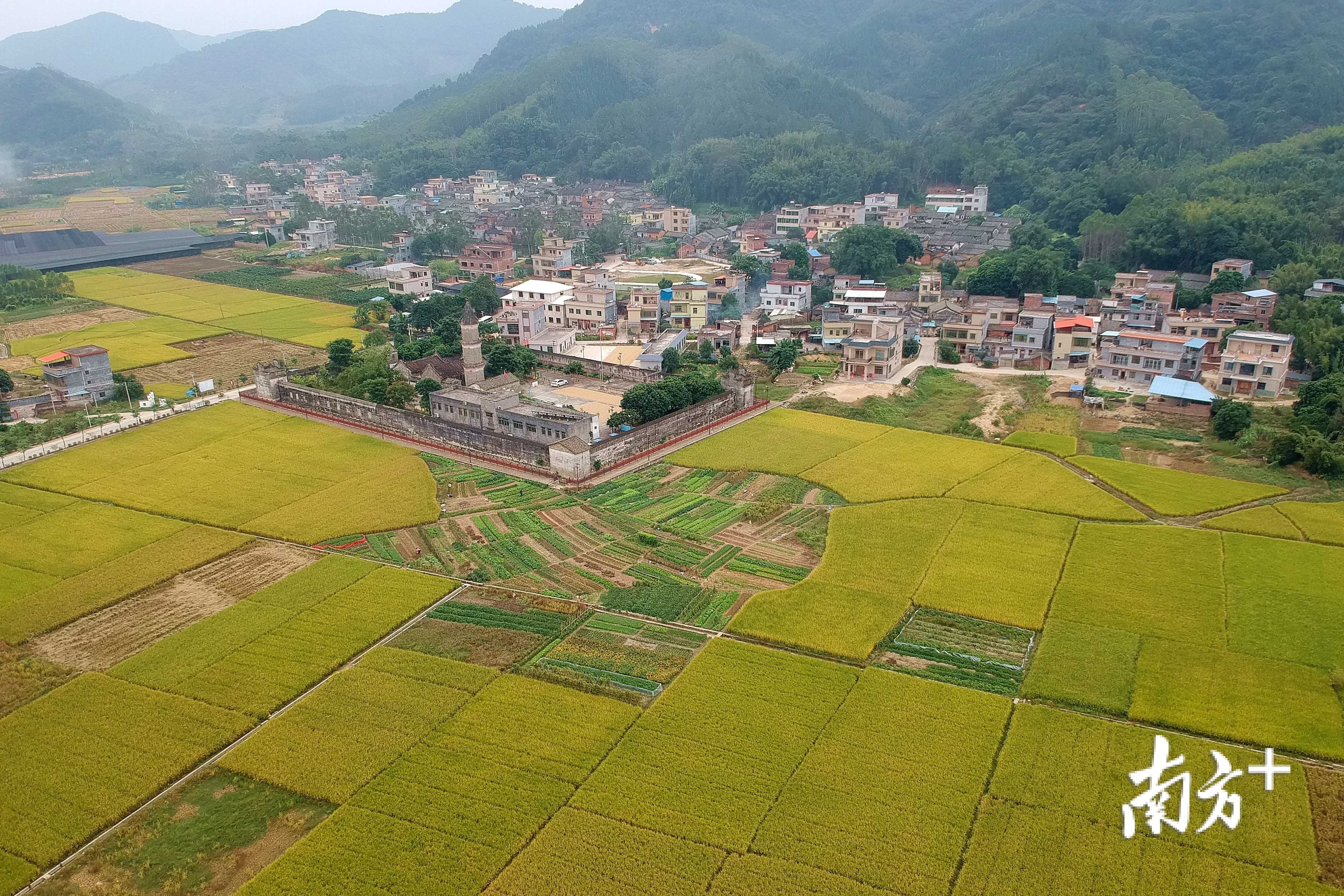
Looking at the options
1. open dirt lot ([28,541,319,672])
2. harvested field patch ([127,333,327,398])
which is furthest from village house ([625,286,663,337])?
open dirt lot ([28,541,319,672])

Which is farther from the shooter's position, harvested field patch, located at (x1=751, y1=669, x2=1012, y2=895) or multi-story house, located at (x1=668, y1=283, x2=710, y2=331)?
multi-story house, located at (x1=668, y1=283, x2=710, y2=331)

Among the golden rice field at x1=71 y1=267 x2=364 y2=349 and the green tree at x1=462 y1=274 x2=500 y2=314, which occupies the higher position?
the green tree at x1=462 y1=274 x2=500 y2=314

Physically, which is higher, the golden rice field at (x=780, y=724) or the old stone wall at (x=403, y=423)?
the old stone wall at (x=403, y=423)

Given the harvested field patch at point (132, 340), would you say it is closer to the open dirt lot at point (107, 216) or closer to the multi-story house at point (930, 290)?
the multi-story house at point (930, 290)

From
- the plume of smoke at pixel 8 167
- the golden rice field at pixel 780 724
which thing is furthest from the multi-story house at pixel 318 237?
the plume of smoke at pixel 8 167

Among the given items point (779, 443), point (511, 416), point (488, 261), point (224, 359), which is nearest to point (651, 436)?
point (779, 443)

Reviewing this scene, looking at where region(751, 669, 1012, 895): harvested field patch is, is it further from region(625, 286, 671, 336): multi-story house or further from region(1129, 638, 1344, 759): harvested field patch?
region(625, 286, 671, 336): multi-story house

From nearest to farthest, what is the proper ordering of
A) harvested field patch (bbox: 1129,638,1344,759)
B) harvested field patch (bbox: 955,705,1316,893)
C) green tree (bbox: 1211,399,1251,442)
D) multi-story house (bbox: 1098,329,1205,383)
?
harvested field patch (bbox: 955,705,1316,893), harvested field patch (bbox: 1129,638,1344,759), green tree (bbox: 1211,399,1251,442), multi-story house (bbox: 1098,329,1205,383)
